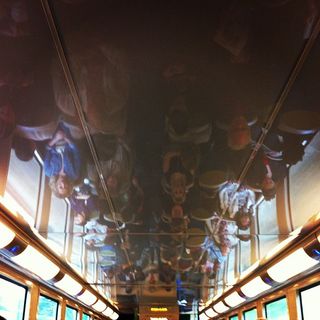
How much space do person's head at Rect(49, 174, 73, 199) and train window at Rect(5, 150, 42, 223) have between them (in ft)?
0.30

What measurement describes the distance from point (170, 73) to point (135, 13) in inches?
14.3

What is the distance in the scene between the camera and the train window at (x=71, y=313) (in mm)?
7275

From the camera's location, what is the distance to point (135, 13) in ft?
4.82

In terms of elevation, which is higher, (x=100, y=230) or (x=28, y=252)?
(x=100, y=230)

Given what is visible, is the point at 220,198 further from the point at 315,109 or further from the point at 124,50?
the point at 124,50

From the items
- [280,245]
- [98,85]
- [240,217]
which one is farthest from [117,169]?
[280,245]

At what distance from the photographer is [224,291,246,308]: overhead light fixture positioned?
695cm

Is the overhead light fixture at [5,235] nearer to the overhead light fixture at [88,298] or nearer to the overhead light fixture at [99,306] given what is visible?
the overhead light fixture at [88,298]

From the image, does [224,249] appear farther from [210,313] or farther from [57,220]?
[210,313]

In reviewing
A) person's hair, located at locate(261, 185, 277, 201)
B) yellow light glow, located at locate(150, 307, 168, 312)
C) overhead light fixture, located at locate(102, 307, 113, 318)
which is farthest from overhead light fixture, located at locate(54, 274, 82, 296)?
overhead light fixture, located at locate(102, 307, 113, 318)

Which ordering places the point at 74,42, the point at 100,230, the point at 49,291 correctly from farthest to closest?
the point at 49,291 < the point at 100,230 < the point at 74,42

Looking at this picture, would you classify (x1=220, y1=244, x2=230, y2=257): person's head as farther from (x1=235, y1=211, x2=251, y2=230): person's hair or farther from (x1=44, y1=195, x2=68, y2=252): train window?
(x1=44, y1=195, x2=68, y2=252): train window

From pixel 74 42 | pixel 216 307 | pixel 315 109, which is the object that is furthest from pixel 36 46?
pixel 216 307

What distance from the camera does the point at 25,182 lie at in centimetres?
300
